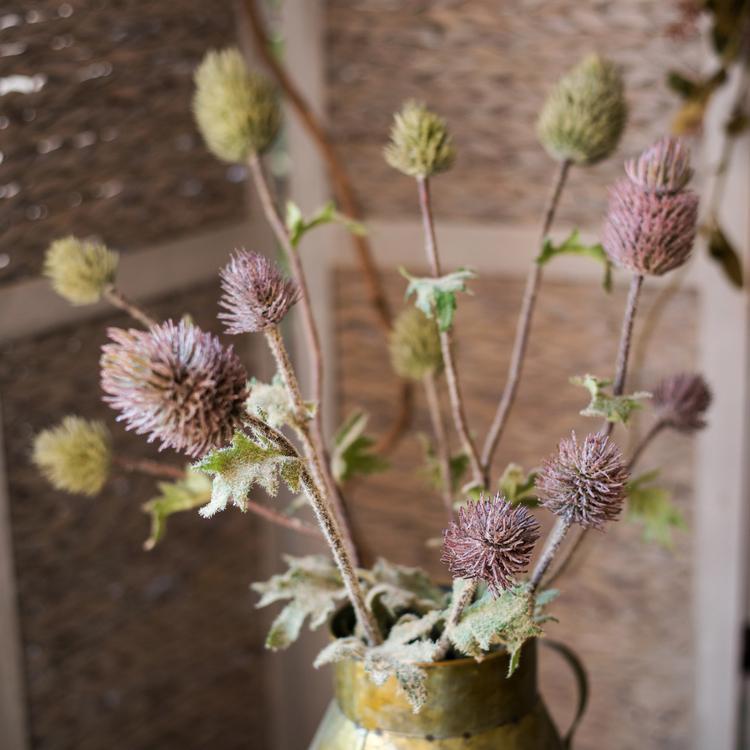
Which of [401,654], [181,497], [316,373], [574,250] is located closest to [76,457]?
[181,497]

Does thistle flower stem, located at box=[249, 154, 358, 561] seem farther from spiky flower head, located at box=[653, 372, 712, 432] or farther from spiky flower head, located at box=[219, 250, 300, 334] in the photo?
spiky flower head, located at box=[653, 372, 712, 432]

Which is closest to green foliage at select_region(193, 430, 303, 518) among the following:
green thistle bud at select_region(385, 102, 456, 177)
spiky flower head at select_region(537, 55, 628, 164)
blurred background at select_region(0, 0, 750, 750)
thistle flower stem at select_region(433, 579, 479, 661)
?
thistle flower stem at select_region(433, 579, 479, 661)

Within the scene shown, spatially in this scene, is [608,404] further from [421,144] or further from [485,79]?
[485,79]

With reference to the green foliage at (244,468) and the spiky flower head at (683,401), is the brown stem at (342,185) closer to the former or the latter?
the spiky flower head at (683,401)

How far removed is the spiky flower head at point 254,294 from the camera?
25.1 inches

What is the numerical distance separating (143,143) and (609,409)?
0.77m

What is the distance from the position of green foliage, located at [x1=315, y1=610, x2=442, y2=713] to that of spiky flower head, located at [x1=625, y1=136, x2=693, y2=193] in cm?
31

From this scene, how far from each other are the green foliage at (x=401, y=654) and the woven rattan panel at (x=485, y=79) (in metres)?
0.70

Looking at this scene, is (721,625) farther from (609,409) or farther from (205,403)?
(205,403)

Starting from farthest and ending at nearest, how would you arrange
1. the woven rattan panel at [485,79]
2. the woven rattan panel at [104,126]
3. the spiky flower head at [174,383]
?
the woven rattan panel at [485,79] → the woven rattan panel at [104,126] → the spiky flower head at [174,383]

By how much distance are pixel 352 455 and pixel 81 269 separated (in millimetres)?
247

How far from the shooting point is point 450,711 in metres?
0.74

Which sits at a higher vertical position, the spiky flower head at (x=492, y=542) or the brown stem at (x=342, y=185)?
the spiky flower head at (x=492, y=542)

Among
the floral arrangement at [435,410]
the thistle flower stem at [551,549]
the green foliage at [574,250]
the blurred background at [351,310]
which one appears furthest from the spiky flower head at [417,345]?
the blurred background at [351,310]
